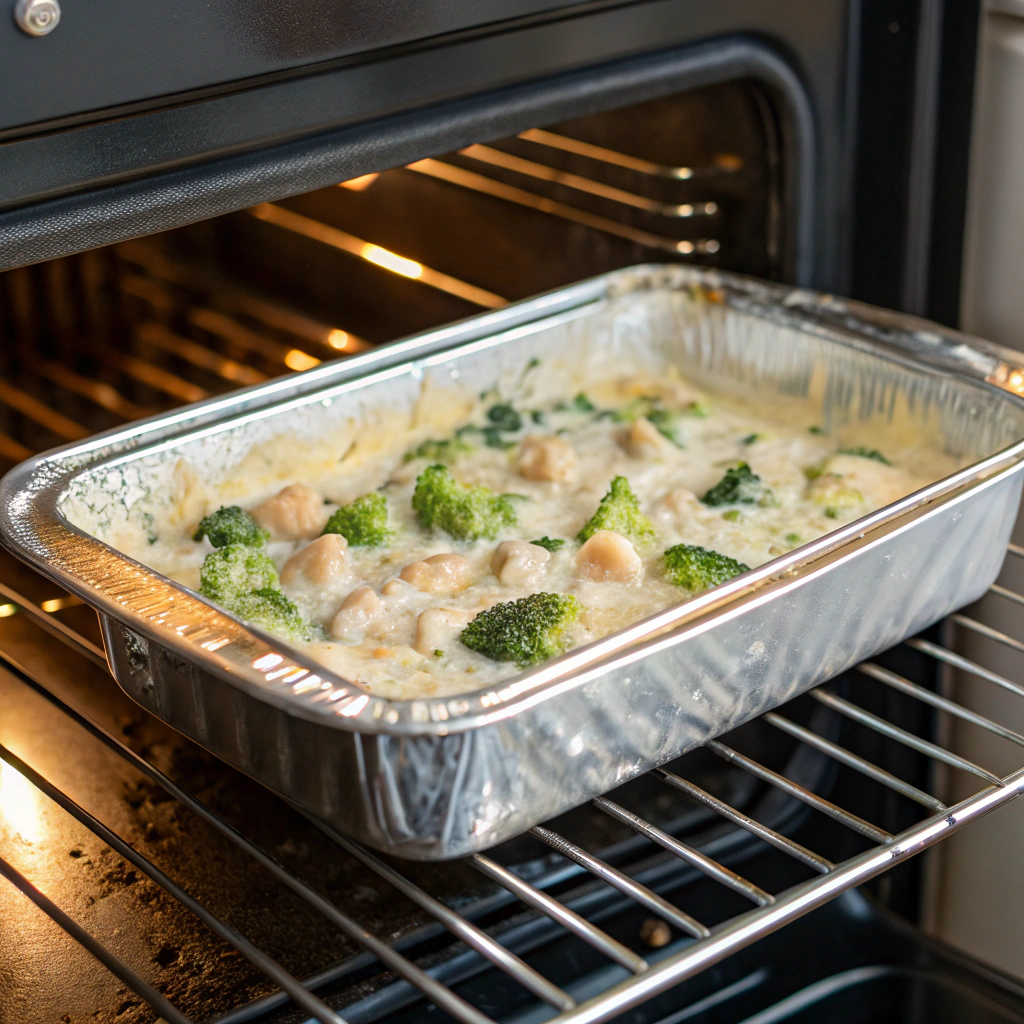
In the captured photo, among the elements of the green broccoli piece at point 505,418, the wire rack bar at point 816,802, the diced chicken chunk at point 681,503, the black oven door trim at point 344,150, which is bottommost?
the wire rack bar at point 816,802

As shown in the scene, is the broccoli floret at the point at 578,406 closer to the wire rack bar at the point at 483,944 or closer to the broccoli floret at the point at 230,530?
the broccoli floret at the point at 230,530

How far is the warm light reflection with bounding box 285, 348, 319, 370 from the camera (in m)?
2.03

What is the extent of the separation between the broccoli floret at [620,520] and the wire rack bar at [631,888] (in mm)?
365

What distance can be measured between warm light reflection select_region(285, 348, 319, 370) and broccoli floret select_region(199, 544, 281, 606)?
32.7 inches

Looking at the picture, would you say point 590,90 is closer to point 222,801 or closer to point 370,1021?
point 222,801

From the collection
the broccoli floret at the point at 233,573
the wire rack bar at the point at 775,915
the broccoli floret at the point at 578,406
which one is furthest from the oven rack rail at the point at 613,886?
the broccoli floret at the point at 578,406

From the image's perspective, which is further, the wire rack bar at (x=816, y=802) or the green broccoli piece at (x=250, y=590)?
the green broccoli piece at (x=250, y=590)

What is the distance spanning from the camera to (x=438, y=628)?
3.73 feet

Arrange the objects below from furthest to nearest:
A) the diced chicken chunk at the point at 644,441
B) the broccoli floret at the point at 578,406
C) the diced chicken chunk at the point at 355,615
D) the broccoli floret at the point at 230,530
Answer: the broccoli floret at the point at 578,406
the diced chicken chunk at the point at 644,441
the broccoli floret at the point at 230,530
the diced chicken chunk at the point at 355,615

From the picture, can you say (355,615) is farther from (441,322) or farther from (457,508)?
(441,322)

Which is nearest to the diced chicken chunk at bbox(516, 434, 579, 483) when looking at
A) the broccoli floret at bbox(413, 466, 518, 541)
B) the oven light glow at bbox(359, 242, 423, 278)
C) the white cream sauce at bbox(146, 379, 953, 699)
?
the white cream sauce at bbox(146, 379, 953, 699)

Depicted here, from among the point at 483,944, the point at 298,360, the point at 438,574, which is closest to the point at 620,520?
the point at 438,574

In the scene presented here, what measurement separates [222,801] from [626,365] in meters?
0.76

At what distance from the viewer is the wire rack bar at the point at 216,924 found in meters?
0.87
